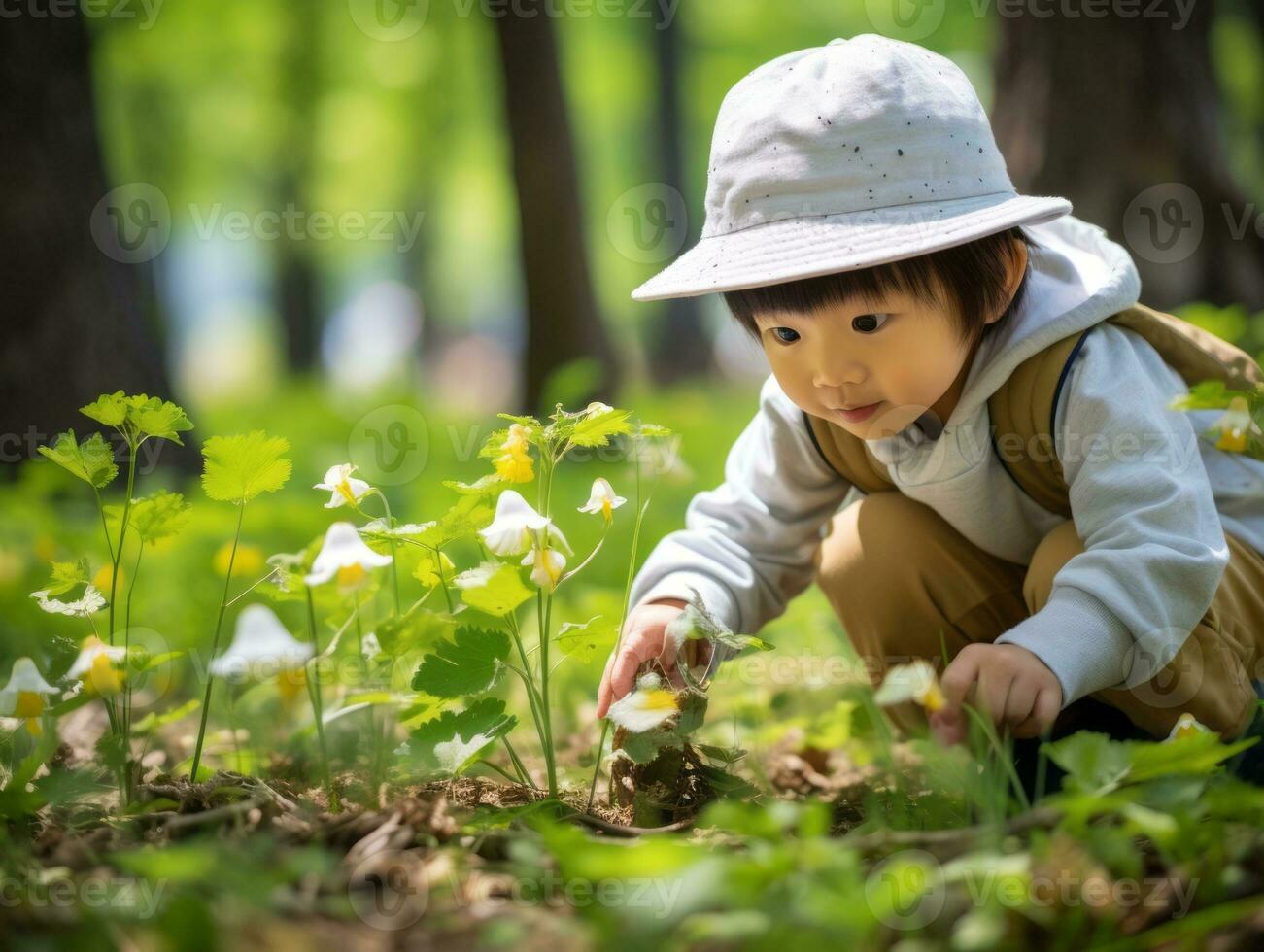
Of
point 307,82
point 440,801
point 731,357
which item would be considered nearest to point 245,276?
point 307,82

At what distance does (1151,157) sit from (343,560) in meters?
3.01

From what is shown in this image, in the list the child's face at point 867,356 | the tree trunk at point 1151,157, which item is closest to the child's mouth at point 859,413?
the child's face at point 867,356

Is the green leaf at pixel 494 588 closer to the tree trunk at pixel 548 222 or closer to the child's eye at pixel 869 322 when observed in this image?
the child's eye at pixel 869 322

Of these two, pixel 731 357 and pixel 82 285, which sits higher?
pixel 82 285

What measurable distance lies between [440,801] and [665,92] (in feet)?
39.5

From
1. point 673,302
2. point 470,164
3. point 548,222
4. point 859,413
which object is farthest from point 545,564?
point 470,164

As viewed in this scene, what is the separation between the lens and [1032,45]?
11.5ft

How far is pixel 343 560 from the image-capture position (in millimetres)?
1405

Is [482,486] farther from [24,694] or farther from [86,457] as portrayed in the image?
[24,694]

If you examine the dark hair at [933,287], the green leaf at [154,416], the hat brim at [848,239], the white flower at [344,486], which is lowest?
the white flower at [344,486]

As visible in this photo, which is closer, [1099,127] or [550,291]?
[1099,127]

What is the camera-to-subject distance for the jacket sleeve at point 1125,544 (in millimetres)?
1532

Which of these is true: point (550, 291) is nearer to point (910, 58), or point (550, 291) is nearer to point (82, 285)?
point (82, 285)

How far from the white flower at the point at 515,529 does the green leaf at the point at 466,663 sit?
0.44ft
